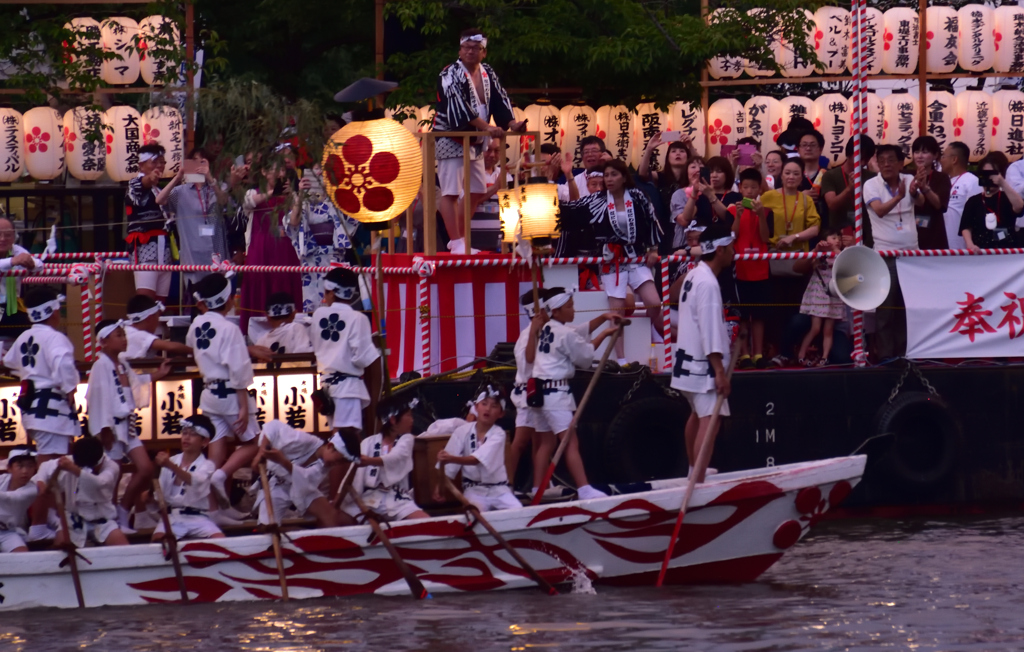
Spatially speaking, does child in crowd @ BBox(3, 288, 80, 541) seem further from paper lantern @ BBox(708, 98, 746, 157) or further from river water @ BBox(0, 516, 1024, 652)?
paper lantern @ BBox(708, 98, 746, 157)

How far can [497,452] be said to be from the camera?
1093 cm

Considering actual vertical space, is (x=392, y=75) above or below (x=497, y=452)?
above

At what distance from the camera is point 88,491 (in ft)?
35.2

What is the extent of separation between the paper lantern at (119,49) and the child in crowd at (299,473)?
8.69 metres

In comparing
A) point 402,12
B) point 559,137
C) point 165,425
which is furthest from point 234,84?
point 559,137

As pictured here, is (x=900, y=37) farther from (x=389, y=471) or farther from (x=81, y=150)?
(x=389, y=471)

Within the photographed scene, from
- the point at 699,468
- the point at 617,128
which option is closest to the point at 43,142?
the point at 617,128

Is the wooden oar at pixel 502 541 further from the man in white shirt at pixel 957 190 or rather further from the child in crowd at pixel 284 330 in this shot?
the man in white shirt at pixel 957 190

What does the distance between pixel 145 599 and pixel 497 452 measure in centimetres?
252

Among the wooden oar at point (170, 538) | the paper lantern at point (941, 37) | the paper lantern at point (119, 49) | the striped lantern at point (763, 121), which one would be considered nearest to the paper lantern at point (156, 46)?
the paper lantern at point (119, 49)

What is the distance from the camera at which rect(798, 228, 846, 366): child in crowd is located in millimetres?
13578

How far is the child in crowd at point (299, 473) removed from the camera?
11.0 meters

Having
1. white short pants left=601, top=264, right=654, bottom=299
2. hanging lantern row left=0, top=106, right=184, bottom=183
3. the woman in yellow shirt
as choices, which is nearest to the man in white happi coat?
white short pants left=601, top=264, right=654, bottom=299

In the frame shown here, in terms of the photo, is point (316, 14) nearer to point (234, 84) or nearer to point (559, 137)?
point (559, 137)
